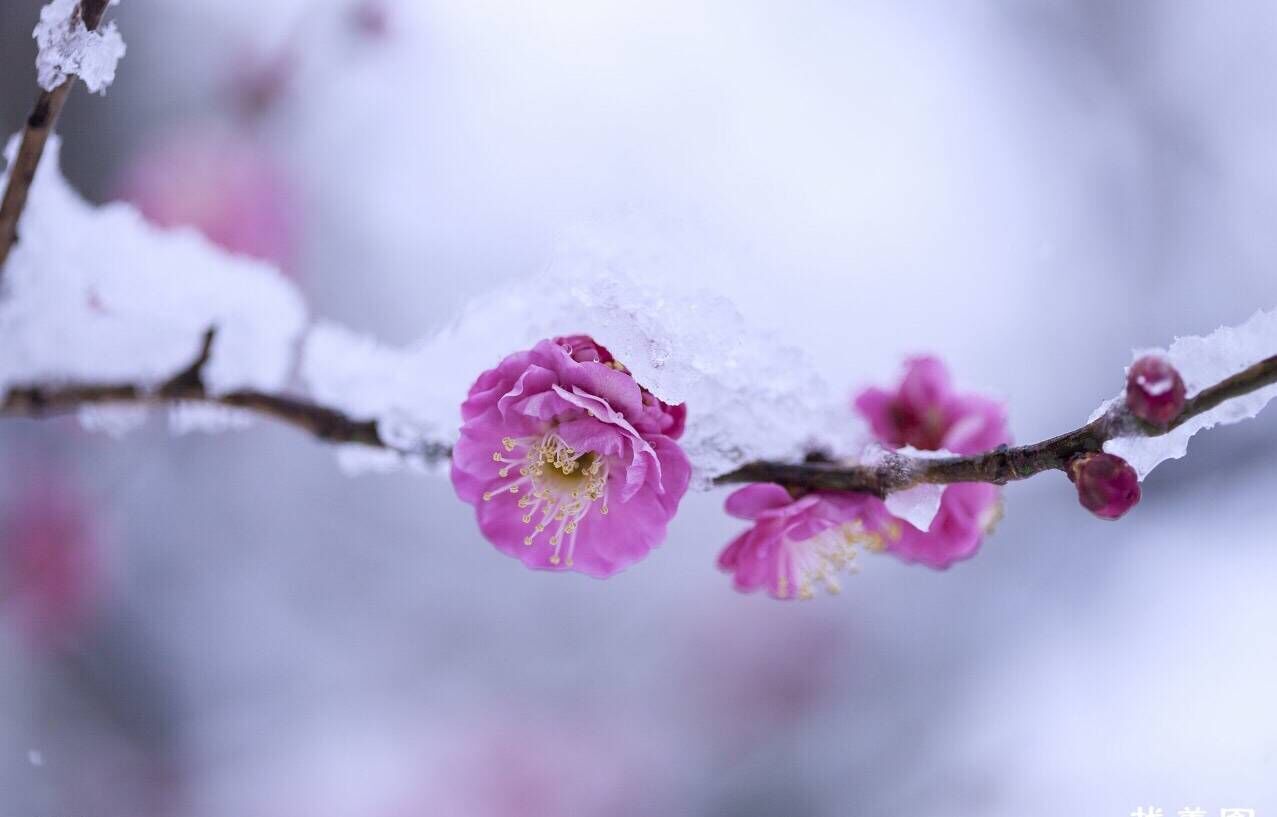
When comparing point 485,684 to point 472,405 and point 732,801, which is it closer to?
point 732,801

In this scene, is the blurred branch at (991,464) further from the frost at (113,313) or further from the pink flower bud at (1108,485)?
the frost at (113,313)

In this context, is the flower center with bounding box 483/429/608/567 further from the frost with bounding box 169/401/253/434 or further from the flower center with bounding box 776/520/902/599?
the frost with bounding box 169/401/253/434

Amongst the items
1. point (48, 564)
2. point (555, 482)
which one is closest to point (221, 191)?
point (48, 564)

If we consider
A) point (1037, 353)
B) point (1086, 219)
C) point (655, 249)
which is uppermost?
point (1086, 219)

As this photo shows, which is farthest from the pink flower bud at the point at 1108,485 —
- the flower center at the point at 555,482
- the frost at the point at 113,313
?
the frost at the point at 113,313

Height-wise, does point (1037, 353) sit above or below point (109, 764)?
above

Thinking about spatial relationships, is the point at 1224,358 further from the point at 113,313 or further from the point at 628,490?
the point at 113,313

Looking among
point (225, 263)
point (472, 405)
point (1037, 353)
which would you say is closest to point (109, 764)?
point (225, 263)
